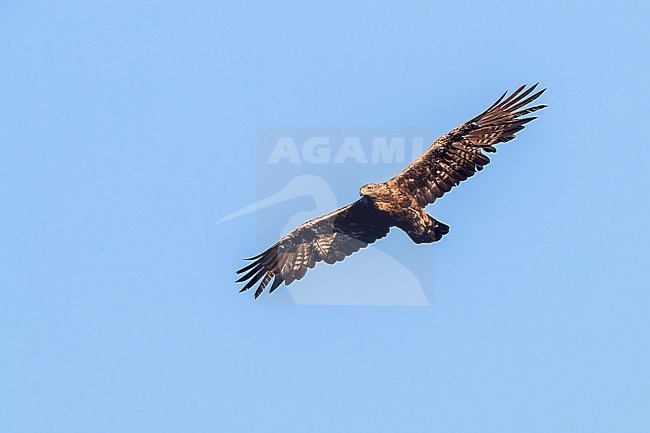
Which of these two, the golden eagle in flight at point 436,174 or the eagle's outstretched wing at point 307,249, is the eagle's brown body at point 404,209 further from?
the eagle's outstretched wing at point 307,249

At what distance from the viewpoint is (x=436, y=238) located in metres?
20.1

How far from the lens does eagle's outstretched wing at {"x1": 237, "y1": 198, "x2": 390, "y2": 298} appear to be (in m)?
21.1

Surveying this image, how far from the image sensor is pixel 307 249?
21469 millimetres

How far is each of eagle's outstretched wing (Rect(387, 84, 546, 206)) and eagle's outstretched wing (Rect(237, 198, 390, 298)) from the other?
3.80 ft

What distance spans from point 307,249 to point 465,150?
312cm

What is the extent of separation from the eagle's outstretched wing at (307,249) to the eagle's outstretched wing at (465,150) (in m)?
1.16

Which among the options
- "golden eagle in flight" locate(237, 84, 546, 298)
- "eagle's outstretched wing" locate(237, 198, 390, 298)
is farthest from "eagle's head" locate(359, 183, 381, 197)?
"eagle's outstretched wing" locate(237, 198, 390, 298)

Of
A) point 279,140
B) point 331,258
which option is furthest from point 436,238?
point 279,140

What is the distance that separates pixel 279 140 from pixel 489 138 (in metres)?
3.93

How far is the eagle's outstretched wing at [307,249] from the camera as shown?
69.1 ft

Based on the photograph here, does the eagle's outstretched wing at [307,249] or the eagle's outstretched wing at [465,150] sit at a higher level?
the eagle's outstretched wing at [465,150]

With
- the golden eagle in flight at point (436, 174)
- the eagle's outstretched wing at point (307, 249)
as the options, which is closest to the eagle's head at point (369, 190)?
the golden eagle in flight at point (436, 174)

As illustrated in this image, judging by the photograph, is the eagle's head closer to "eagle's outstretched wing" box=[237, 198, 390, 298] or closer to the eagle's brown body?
the eagle's brown body

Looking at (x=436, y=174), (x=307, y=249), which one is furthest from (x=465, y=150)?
(x=307, y=249)
